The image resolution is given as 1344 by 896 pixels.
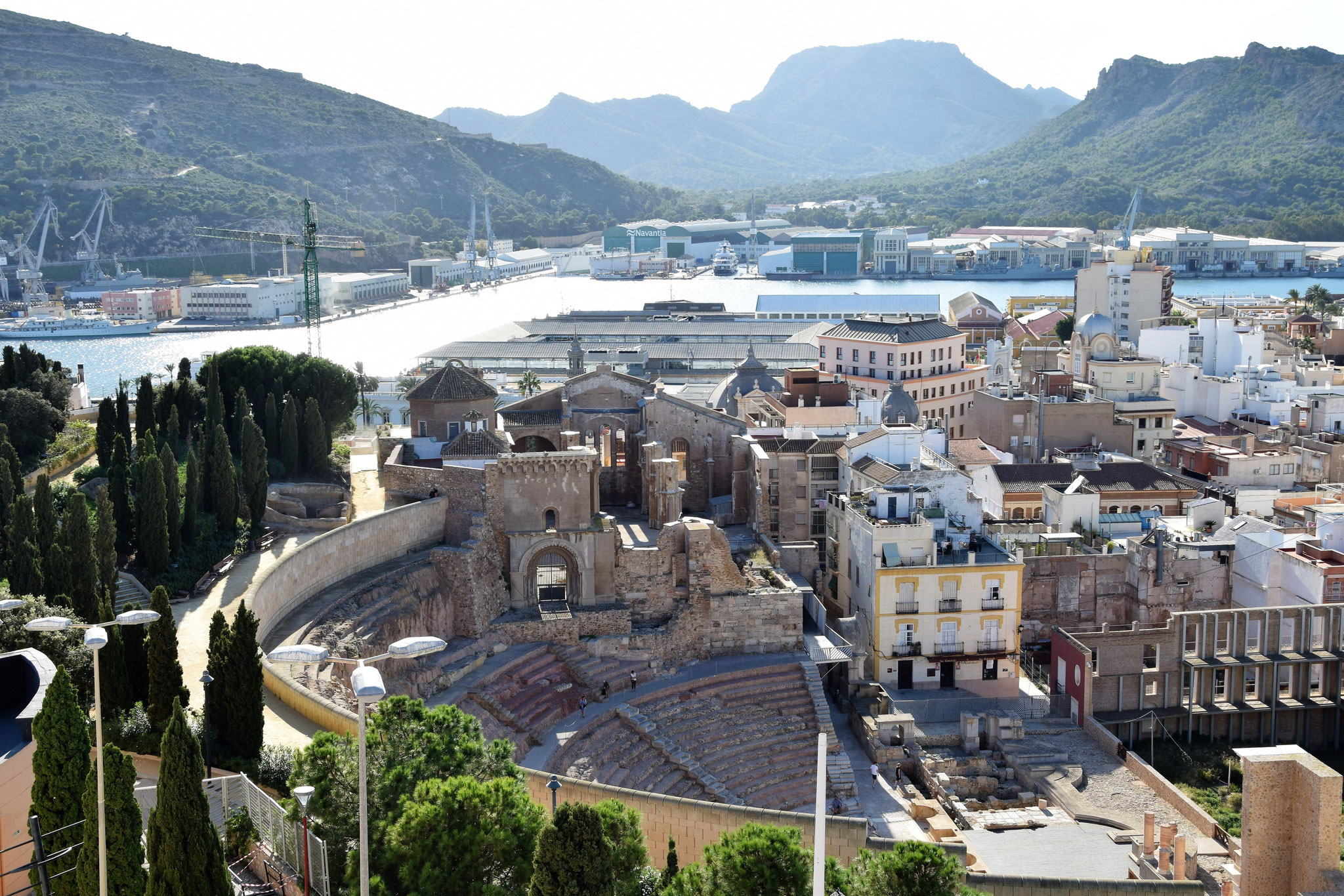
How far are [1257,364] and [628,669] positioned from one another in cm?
5124

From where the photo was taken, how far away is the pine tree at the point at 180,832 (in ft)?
56.6

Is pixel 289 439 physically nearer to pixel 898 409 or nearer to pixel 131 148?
pixel 898 409

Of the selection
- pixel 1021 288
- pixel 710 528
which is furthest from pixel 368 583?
pixel 1021 288

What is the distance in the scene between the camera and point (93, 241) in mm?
154000

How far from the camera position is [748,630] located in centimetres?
4019

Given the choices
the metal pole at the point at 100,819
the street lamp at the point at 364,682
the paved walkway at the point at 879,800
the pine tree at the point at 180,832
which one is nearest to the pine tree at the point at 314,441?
the paved walkway at the point at 879,800

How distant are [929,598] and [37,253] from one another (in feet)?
451

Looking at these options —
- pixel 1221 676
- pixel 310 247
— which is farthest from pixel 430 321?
pixel 1221 676

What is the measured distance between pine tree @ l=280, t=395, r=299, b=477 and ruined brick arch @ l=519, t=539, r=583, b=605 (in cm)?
1139

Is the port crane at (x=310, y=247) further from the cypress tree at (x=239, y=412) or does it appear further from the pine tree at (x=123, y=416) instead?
the pine tree at (x=123, y=416)

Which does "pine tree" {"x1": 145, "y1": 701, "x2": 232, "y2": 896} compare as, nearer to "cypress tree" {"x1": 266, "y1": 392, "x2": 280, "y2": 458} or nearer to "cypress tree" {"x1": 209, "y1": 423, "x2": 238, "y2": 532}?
"cypress tree" {"x1": 209, "y1": 423, "x2": 238, "y2": 532}

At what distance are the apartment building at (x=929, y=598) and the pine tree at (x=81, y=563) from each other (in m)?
21.1

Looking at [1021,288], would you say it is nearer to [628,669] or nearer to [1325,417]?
[1325,417]

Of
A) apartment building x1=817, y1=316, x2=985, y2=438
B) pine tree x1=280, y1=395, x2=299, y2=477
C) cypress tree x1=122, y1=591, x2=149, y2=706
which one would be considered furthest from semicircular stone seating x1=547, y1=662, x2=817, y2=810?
apartment building x1=817, y1=316, x2=985, y2=438
